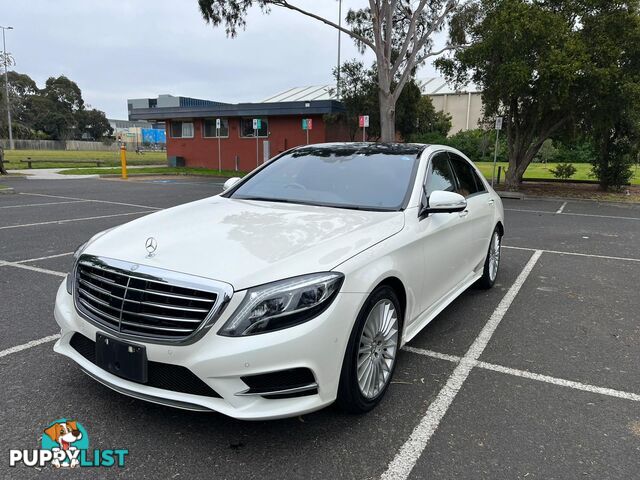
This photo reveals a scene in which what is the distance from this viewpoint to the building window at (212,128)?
29.6 m

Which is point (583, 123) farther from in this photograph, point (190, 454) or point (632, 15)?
point (190, 454)

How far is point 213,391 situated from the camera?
247cm

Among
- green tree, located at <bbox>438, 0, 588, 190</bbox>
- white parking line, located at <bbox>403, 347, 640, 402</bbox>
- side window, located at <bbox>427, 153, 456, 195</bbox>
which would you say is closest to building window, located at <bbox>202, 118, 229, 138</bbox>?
green tree, located at <bbox>438, 0, 588, 190</bbox>

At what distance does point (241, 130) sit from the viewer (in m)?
29.2

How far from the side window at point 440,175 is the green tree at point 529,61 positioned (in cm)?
1205

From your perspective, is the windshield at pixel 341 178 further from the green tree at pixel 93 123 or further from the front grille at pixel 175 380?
the green tree at pixel 93 123

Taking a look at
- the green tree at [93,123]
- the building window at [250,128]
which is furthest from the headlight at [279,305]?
the green tree at [93,123]

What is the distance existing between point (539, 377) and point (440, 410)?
0.97 metres

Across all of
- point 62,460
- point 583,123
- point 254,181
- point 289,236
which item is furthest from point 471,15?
point 62,460

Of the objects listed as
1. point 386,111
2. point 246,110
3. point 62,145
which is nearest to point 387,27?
point 386,111

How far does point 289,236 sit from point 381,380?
1074mm

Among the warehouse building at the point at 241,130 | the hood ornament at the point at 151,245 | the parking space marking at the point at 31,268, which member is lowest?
the parking space marking at the point at 31,268

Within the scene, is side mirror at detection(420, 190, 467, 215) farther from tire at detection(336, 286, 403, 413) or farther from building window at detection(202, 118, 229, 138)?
building window at detection(202, 118, 229, 138)

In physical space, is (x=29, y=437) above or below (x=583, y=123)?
below
